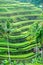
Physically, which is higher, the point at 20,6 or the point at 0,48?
the point at 20,6

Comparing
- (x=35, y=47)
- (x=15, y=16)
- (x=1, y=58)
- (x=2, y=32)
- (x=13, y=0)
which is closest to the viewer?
(x=1, y=58)

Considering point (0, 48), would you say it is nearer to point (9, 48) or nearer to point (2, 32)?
point (9, 48)

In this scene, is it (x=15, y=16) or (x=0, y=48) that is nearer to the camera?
(x=0, y=48)

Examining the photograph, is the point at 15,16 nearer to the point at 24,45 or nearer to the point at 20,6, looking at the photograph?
the point at 20,6

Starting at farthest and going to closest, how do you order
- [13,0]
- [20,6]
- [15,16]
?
[13,0], [20,6], [15,16]

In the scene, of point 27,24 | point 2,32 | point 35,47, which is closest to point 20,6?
point 27,24

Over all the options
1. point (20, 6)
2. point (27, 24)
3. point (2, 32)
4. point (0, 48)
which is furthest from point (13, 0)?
point (0, 48)
